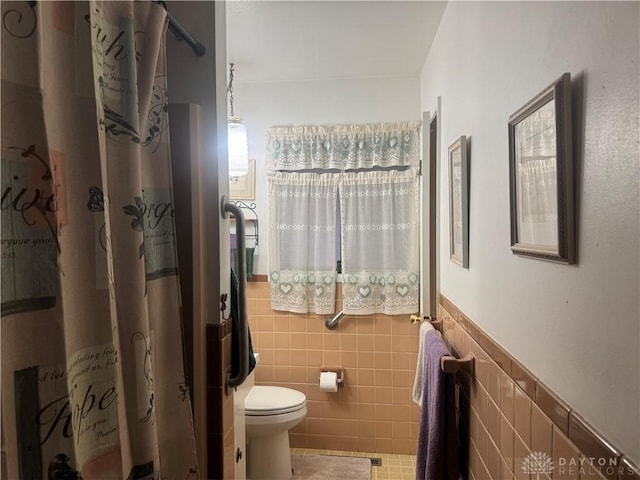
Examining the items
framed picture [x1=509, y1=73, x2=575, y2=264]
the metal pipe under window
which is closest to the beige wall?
framed picture [x1=509, y1=73, x2=575, y2=264]

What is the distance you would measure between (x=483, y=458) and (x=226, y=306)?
92 cm

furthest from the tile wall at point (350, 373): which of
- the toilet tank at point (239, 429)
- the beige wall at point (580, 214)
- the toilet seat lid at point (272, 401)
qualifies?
the beige wall at point (580, 214)

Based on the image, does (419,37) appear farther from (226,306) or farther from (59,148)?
(59,148)

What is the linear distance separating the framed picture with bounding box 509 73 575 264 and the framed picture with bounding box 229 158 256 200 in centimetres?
199

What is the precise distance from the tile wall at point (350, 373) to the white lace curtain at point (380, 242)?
13 cm

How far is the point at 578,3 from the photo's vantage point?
0.73 m

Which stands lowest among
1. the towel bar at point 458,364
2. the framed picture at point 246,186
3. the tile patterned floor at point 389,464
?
the tile patterned floor at point 389,464

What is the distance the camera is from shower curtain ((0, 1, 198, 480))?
0.68 metres

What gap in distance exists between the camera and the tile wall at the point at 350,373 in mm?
2648

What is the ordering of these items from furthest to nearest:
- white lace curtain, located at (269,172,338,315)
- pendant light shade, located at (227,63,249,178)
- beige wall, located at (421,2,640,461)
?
white lace curtain, located at (269,172,338,315), pendant light shade, located at (227,63,249,178), beige wall, located at (421,2,640,461)

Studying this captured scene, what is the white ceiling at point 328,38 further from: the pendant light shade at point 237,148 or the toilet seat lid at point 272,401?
the toilet seat lid at point 272,401

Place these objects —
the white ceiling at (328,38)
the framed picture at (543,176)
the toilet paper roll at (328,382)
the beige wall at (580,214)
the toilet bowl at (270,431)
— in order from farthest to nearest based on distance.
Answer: the toilet paper roll at (328,382)
the toilet bowl at (270,431)
the white ceiling at (328,38)
the framed picture at (543,176)
the beige wall at (580,214)

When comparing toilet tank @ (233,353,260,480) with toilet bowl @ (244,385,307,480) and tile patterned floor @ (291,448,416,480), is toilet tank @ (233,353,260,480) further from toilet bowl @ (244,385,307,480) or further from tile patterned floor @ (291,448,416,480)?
tile patterned floor @ (291,448,416,480)

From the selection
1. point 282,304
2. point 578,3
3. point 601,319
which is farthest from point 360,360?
point 578,3
